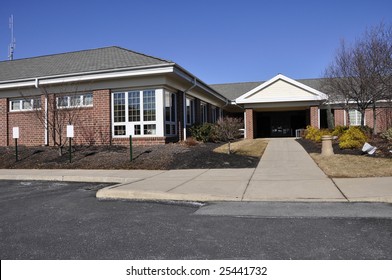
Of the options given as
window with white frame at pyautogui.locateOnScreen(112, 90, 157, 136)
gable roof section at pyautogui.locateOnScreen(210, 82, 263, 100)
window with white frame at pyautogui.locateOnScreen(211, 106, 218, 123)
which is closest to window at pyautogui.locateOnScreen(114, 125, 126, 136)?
window with white frame at pyautogui.locateOnScreen(112, 90, 157, 136)

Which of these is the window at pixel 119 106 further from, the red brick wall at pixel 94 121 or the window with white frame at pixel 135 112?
the red brick wall at pixel 94 121

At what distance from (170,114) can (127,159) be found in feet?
14.9

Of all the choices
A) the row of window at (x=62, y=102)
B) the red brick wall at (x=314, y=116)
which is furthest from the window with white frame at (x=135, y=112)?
the red brick wall at (x=314, y=116)

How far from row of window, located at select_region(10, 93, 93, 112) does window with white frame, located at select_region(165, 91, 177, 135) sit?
3576 millimetres

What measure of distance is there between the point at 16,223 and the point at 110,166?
20.5ft

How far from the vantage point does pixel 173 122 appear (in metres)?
16.4

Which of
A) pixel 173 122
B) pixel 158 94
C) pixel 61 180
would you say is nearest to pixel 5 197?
pixel 61 180

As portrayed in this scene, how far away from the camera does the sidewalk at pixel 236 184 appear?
6.53 metres

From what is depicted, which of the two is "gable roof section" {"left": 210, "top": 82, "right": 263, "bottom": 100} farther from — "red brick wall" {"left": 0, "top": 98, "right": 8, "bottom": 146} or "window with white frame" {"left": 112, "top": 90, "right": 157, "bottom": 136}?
"red brick wall" {"left": 0, "top": 98, "right": 8, "bottom": 146}

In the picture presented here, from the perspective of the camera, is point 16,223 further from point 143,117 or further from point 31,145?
point 31,145

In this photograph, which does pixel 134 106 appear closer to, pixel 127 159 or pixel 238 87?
pixel 127 159

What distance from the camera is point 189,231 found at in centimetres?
463

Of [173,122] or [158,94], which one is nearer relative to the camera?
[158,94]

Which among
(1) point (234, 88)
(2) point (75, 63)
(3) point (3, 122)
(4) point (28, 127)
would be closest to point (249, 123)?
(1) point (234, 88)
